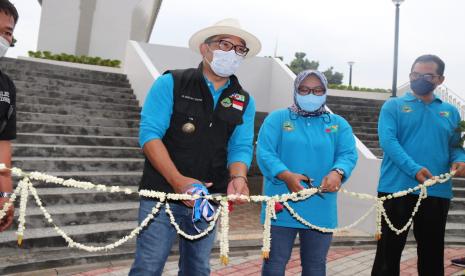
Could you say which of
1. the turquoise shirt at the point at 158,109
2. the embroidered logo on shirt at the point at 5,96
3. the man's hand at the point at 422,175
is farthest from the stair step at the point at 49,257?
the man's hand at the point at 422,175

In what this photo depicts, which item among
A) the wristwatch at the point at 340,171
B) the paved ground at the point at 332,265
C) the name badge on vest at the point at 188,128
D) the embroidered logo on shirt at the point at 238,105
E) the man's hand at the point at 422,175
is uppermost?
the embroidered logo on shirt at the point at 238,105

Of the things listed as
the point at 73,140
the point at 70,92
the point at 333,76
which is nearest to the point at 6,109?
the point at 73,140

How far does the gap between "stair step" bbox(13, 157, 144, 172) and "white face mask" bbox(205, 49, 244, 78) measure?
417 cm

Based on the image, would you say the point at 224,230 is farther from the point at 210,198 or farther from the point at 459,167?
the point at 459,167

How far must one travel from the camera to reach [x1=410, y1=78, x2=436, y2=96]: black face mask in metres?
3.26

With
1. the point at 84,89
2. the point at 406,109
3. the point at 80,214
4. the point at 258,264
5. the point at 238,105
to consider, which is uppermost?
the point at 84,89

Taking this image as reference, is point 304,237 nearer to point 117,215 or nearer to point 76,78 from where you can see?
point 117,215

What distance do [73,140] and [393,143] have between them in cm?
518

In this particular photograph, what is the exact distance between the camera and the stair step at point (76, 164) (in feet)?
17.9

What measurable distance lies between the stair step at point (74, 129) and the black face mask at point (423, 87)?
532 centimetres

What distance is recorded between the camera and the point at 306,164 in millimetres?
2670

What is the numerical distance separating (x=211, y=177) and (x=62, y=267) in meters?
2.39

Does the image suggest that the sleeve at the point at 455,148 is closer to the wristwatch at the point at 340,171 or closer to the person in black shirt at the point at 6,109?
the wristwatch at the point at 340,171

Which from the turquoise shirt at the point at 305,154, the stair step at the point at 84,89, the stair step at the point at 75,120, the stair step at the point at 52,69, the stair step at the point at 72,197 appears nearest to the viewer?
the turquoise shirt at the point at 305,154
